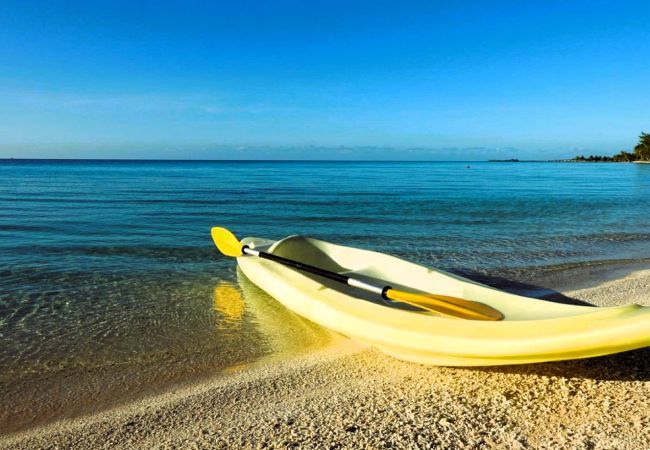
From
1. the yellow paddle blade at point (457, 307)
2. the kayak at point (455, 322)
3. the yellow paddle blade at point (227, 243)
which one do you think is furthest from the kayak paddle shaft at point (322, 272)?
the yellow paddle blade at point (457, 307)

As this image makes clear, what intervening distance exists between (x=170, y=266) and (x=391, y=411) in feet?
17.7

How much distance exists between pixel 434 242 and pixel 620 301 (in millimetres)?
4462

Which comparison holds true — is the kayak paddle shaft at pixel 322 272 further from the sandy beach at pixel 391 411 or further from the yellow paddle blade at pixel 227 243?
the sandy beach at pixel 391 411

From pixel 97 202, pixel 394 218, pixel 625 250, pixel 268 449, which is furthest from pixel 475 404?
pixel 97 202

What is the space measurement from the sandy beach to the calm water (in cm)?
53

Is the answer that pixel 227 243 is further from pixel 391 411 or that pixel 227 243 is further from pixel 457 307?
pixel 391 411

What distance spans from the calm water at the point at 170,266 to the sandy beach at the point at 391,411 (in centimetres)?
53

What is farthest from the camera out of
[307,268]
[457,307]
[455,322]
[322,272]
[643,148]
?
[643,148]

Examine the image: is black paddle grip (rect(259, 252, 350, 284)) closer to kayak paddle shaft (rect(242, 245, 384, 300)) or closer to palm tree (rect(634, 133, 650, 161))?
kayak paddle shaft (rect(242, 245, 384, 300))

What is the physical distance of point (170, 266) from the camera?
25.4 ft

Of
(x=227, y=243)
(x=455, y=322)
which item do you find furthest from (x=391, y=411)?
(x=227, y=243)

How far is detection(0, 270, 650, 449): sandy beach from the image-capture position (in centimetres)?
286

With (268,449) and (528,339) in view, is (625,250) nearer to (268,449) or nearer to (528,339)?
(528,339)


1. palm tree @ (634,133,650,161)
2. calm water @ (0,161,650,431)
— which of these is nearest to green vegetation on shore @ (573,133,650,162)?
palm tree @ (634,133,650,161)
